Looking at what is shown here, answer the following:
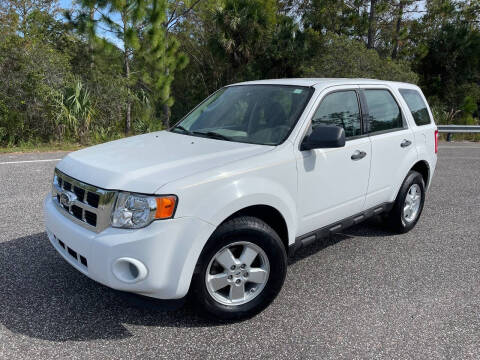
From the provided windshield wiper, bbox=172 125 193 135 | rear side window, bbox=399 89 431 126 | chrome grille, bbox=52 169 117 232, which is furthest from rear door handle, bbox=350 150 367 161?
chrome grille, bbox=52 169 117 232

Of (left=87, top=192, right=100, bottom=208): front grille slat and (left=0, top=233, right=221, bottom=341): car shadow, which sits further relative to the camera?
(left=0, top=233, right=221, bottom=341): car shadow

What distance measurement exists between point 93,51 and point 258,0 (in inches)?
318

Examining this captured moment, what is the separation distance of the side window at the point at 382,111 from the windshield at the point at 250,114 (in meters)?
0.87

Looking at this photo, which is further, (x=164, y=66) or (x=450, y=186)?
(x=164, y=66)

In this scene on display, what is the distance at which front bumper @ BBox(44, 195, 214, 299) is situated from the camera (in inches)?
97.8

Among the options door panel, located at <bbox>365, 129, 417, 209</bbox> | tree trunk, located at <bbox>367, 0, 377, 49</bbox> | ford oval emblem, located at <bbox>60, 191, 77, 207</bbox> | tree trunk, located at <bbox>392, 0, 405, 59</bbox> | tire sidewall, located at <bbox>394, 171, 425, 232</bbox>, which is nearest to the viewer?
ford oval emblem, located at <bbox>60, 191, 77, 207</bbox>

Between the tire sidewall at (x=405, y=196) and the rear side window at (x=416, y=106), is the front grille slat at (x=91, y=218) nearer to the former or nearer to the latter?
the tire sidewall at (x=405, y=196)

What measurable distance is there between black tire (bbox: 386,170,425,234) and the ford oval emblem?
11.0 feet

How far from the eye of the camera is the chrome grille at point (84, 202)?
259cm

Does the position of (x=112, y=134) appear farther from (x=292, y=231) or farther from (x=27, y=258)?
(x=292, y=231)

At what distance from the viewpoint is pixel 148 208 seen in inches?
98.4

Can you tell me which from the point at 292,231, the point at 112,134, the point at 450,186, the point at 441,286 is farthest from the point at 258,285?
the point at 112,134

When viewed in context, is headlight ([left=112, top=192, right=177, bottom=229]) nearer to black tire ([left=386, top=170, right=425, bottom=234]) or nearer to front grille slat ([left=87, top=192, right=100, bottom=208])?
front grille slat ([left=87, top=192, right=100, bottom=208])

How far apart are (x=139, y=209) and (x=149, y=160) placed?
49 centimetres
